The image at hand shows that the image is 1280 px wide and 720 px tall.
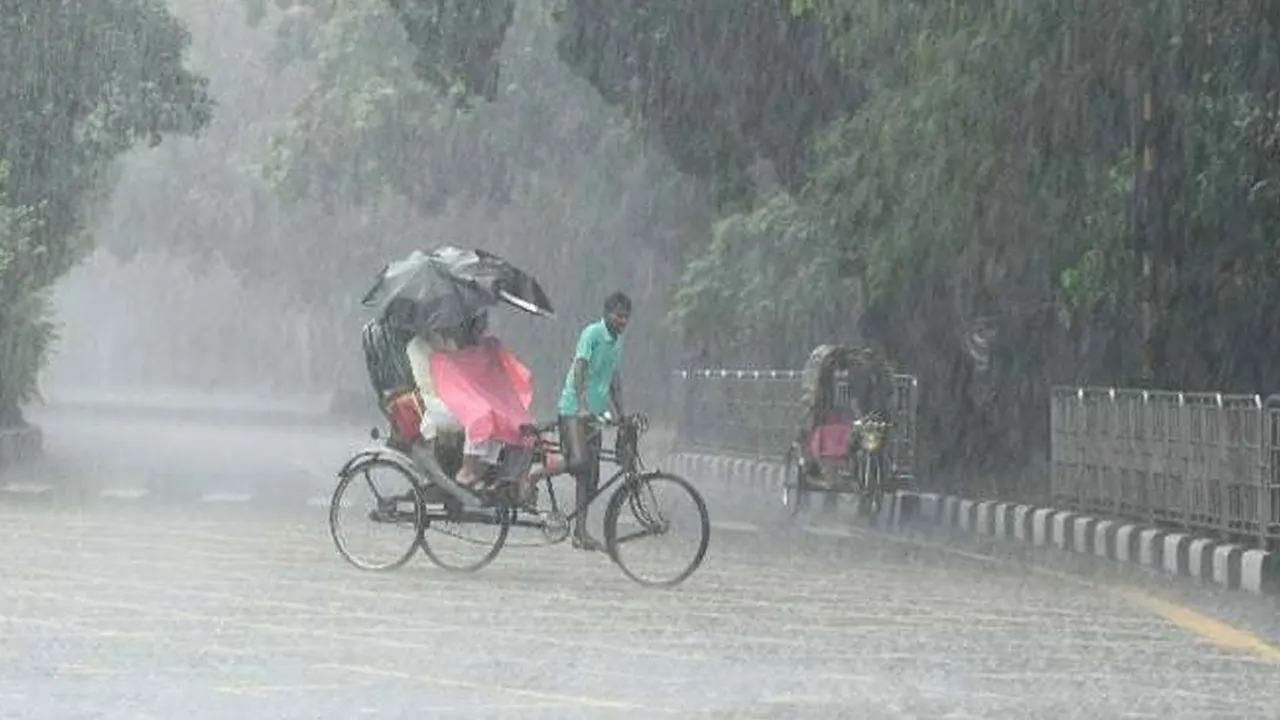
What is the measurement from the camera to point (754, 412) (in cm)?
3922

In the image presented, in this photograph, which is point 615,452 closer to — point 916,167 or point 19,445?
point 916,167

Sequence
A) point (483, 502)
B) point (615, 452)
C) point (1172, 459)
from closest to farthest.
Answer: point (615, 452)
point (483, 502)
point (1172, 459)

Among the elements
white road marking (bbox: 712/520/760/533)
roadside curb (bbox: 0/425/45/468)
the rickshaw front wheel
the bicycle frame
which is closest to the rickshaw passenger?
the bicycle frame

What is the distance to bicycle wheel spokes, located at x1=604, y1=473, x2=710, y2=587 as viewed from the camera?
58.8ft

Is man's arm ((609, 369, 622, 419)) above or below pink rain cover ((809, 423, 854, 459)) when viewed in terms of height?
below

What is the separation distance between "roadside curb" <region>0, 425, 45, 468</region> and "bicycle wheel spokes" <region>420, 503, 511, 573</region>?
768 inches

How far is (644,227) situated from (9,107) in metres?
16.5

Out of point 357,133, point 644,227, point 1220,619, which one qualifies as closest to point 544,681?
point 1220,619

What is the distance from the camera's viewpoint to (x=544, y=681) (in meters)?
12.5

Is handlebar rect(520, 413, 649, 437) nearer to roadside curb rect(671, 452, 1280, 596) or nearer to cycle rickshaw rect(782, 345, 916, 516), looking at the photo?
roadside curb rect(671, 452, 1280, 596)

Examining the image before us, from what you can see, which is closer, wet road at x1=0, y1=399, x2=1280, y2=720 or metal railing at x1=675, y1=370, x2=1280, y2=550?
wet road at x1=0, y1=399, x2=1280, y2=720

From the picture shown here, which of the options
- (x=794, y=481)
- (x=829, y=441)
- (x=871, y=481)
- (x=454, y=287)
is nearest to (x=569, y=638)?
(x=454, y=287)

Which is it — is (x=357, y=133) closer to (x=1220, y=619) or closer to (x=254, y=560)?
(x=254, y=560)

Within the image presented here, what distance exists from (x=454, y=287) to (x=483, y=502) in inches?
54.2
